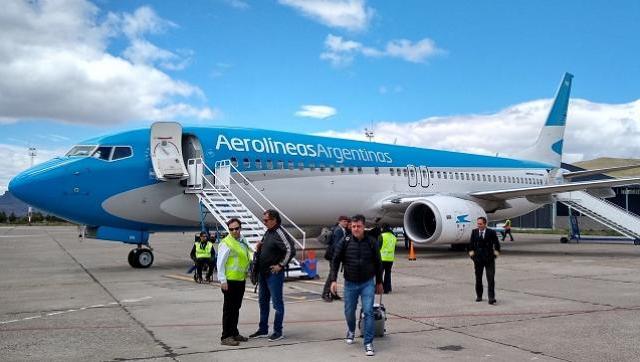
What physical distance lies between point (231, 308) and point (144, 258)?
30.8 feet

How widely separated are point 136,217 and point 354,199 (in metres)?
7.33

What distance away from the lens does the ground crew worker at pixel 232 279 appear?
648 centimetres

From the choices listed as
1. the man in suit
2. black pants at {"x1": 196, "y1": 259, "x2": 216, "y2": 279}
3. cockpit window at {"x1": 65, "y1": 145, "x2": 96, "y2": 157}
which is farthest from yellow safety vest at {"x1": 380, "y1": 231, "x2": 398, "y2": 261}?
cockpit window at {"x1": 65, "y1": 145, "x2": 96, "y2": 157}

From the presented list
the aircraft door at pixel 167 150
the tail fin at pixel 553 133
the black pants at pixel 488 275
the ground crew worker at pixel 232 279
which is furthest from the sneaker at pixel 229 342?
the tail fin at pixel 553 133

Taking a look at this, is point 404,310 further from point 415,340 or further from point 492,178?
point 492,178

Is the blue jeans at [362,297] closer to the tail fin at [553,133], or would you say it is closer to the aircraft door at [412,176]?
the aircraft door at [412,176]

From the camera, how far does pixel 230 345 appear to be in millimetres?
6352

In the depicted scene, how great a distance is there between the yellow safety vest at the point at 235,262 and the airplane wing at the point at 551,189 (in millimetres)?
14569

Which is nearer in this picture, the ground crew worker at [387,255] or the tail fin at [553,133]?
the ground crew worker at [387,255]

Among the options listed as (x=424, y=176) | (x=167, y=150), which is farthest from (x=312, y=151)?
(x=424, y=176)

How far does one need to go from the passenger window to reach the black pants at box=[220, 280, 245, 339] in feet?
28.9

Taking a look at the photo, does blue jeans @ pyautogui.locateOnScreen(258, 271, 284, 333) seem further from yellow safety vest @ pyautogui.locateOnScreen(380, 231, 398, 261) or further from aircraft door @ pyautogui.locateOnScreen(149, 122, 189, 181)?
aircraft door @ pyautogui.locateOnScreen(149, 122, 189, 181)

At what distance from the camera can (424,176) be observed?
21453 mm

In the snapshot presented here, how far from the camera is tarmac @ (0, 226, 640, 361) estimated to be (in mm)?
6023
